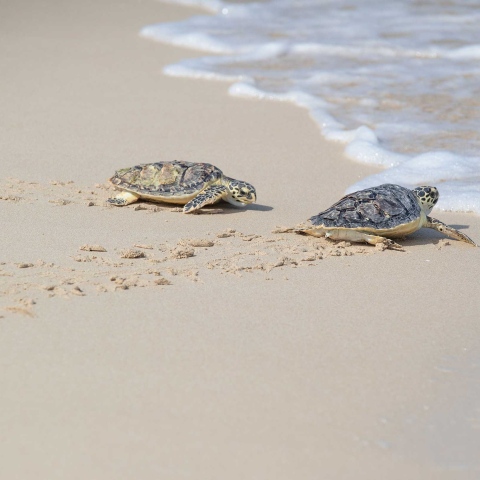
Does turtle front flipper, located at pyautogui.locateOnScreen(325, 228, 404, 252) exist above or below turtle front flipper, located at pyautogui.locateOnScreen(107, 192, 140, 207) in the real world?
below

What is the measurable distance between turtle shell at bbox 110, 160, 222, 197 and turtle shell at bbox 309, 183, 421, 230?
3.44ft

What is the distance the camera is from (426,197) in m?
5.77

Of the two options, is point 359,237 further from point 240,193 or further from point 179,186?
point 179,186

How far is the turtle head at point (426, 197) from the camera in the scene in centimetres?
575

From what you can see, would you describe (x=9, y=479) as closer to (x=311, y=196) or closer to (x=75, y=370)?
(x=75, y=370)

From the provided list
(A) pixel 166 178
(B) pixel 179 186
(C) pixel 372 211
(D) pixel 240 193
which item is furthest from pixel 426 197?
(A) pixel 166 178

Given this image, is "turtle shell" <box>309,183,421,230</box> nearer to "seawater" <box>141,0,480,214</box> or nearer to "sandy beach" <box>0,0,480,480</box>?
"sandy beach" <box>0,0,480,480</box>

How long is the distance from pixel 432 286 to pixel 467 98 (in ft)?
16.6

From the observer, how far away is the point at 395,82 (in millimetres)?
9945

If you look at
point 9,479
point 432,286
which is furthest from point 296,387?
point 432,286

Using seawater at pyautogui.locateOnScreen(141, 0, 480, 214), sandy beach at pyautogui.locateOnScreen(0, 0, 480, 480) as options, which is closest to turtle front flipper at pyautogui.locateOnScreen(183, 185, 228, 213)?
sandy beach at pyautogui.locateOnScreen(0, 0, 480, 480)

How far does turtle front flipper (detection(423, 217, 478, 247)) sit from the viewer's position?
18.1ft

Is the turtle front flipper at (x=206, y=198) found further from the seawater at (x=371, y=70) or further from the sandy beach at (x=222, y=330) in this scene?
Result: the seawater at (x=371, y=70)

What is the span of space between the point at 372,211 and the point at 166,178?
160 cm
